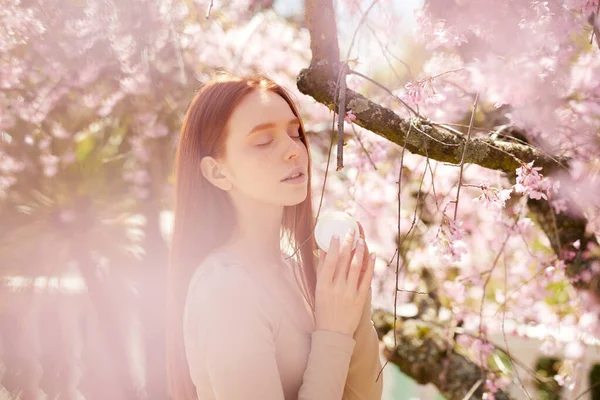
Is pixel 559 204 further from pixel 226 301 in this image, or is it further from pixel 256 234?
pixel 226 301

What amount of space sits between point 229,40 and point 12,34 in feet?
4.36

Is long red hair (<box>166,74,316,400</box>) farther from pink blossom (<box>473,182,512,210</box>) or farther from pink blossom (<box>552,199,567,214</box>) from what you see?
pink blossom (<box>552,199,567,214</box>)

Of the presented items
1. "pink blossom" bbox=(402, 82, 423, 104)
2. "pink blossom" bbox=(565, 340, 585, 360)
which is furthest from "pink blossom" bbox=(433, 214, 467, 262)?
"pink blossom" bbox=(565, 340, 585, 360)

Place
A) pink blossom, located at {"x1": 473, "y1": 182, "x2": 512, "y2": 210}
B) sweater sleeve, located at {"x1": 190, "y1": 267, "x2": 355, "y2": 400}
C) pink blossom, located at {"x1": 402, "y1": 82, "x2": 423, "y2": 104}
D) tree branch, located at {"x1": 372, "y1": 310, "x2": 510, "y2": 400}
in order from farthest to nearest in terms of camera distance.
A: tree branch, located at {"x1": 372, "y1": 310, "x2": 510, "y2": 400}
pink blossom, located at {"x1": 402, "y1": 82, "x2": 423, "y2": 104}
pink blossom, located at {"x1": 473, "y1": 182, "x2": 512, "y2": 210}
sweater sleeve, located at {"x1": 190, "y1": 267, "x2": 355, "y2": 400}

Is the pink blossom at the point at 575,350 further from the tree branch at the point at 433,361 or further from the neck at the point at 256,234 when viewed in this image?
the neck at the point at 256,234

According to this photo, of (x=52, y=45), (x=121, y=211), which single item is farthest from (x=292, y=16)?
(x=121, y=211)

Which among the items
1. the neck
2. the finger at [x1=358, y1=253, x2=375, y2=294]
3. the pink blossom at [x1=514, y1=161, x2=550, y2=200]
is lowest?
the finger at [x1=358, y1=253, x2=375, y2=294]

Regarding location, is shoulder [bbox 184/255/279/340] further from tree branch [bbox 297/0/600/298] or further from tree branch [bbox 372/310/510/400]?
tree branch [bbox 372/310/510/400]

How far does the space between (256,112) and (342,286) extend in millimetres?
341

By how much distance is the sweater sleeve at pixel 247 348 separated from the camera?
880mm

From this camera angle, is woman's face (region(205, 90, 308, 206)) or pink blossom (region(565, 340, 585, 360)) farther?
pink blossom (region(565, 340, 585, 360))

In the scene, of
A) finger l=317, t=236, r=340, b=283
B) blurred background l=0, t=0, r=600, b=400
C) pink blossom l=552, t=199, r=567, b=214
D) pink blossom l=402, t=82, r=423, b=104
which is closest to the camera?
finger l=317, t=236, r=340, b=283

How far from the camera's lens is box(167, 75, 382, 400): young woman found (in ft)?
3.01

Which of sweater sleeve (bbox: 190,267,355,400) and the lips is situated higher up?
the lips
